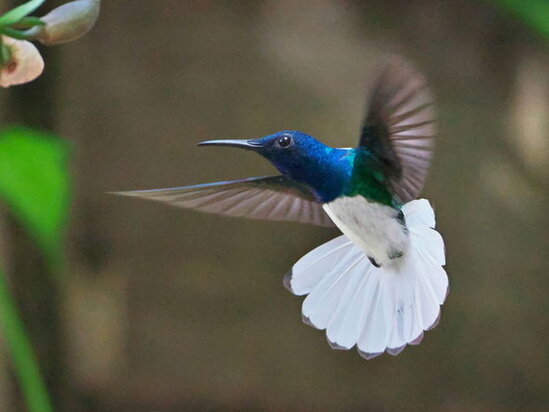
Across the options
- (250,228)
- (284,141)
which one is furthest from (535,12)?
(284,141)

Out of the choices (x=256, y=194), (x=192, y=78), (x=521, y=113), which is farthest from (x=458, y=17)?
(x=256, y=194)

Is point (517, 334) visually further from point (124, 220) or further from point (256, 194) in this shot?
point (256, 194)

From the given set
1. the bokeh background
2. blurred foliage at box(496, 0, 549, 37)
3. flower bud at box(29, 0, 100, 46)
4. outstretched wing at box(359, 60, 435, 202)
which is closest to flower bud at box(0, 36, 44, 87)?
flower bud at box(29, 0, 100, 46)

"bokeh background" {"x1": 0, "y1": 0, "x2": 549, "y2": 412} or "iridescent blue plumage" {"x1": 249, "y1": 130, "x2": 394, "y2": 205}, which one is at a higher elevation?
"iridescent blue plumage" {"x1": 249, "y1": 130, "x2": 394, "y2": 205}

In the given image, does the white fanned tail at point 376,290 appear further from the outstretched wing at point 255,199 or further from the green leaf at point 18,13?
the green leaf at point 18,13

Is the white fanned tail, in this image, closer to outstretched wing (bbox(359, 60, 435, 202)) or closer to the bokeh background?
outstretched wing (bbox(359, 60, 435, 202))

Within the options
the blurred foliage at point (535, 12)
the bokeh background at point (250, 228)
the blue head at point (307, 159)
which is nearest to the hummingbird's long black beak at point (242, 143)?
the blue head at point (307, 159)

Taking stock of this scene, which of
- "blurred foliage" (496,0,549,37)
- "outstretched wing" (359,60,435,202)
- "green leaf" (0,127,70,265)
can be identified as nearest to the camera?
"outstretched wing" (359,60,435,202)
